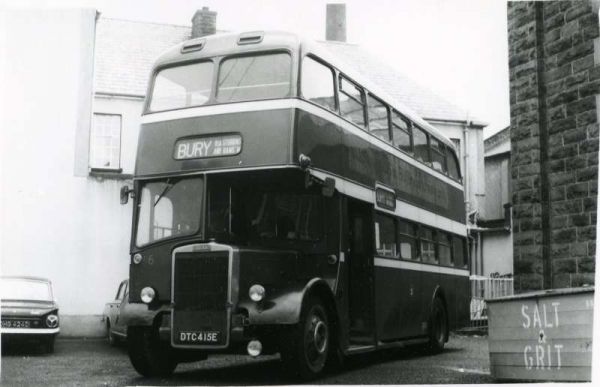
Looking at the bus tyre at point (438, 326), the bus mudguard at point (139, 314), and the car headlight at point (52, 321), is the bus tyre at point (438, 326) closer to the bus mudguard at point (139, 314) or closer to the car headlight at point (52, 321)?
the bus mudguard at point (139, 314)

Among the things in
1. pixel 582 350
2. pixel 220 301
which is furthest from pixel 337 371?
pixel 582 350

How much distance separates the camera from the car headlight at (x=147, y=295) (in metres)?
7.67

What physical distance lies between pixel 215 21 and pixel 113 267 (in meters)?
6.24

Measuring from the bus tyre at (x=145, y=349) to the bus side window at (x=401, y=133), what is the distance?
4141 mm

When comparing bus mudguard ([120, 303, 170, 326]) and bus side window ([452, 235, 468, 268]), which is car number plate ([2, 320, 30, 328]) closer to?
bus mudguard ([120, 303, 170, 326])

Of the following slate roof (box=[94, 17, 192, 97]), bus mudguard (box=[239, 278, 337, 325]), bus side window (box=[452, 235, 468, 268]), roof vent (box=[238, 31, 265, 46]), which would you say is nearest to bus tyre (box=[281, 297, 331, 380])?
bus mudguard (box=[239, 278, 337, 325])

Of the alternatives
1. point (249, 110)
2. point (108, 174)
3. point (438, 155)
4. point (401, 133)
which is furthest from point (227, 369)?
point (108, 174)

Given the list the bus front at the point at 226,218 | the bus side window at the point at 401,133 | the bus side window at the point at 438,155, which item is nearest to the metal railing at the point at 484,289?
the bus side window at the point at 438,155

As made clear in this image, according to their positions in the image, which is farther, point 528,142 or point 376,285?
point 376,285

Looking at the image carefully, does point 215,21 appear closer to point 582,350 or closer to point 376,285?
point 376,285

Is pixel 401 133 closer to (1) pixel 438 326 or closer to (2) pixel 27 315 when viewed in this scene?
(1) pixel 438 326

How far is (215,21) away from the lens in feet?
57.3

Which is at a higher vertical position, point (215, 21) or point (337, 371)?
point (215, 21)

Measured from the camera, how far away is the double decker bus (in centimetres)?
737
